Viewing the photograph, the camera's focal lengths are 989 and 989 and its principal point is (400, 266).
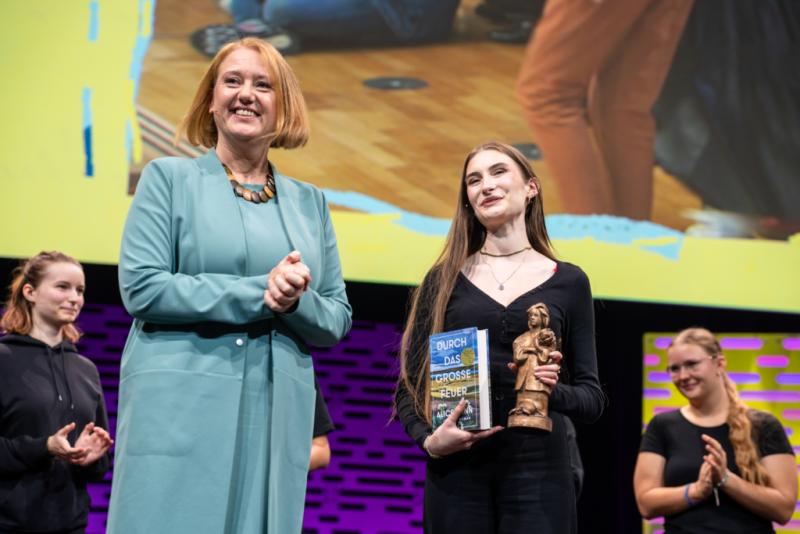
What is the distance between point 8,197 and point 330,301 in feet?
8.59

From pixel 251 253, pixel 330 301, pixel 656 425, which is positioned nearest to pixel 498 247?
pixel 330 301

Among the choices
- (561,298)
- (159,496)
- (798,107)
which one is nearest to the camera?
(159,496)

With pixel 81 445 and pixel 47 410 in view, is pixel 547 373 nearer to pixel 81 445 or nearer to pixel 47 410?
pixel 81 445

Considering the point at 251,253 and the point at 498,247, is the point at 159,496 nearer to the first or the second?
the point at 251,253

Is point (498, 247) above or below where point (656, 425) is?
above

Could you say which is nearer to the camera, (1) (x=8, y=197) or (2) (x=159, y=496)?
(2) (x=159, y=496)

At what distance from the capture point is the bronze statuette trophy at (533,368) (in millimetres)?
2061

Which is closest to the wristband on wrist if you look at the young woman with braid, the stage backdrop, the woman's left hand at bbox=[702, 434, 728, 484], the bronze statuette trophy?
the young woman with braid

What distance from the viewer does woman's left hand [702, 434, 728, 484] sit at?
3.33m

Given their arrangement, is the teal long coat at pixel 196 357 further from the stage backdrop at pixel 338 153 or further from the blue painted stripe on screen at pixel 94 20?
the blue painted stripe on screen at pixel 94 20

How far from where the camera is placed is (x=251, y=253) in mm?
1866

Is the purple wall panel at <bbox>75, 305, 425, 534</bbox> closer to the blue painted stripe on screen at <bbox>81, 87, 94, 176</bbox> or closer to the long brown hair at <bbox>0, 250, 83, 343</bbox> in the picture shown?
the blue painted stripe on screen at <bbox>81, 87, 94, 176</bbox>

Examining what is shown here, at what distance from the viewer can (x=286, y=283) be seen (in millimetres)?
1729

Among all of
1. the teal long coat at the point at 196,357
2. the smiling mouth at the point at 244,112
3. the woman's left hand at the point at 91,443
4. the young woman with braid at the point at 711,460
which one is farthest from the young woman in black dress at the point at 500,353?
the young woman with braid at the point at 711,460
